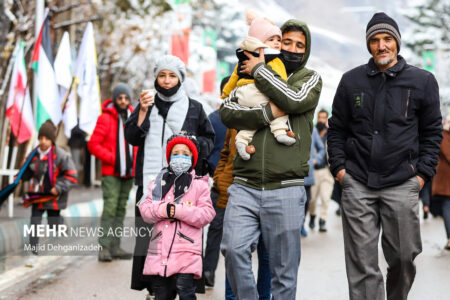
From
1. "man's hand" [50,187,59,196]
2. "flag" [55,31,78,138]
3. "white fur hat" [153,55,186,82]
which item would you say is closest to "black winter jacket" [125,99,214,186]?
"white fur hat" [153,55,186,82]

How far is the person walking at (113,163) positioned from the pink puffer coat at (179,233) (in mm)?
3526

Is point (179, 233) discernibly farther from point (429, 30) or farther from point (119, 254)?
point (429, 30)

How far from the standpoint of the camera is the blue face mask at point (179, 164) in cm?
523

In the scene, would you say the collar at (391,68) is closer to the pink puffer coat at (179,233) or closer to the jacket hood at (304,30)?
the jacket hood at (304,30)

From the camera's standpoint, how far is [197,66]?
33625mm

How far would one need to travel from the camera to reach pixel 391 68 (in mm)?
4832

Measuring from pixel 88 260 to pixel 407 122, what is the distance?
5.34 m

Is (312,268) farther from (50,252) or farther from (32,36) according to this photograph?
(32,36)

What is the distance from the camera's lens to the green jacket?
454 centimetres

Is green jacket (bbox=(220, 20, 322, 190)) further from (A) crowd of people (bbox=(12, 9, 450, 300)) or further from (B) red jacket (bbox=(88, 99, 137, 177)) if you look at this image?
(B) red jacket (bbox=(88, 99, 137, 177))

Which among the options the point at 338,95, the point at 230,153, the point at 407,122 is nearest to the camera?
the point at 407,122

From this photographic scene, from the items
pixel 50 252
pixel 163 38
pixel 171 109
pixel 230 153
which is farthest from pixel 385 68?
pixel 163 38

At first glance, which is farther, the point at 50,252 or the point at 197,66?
the point at 197,66

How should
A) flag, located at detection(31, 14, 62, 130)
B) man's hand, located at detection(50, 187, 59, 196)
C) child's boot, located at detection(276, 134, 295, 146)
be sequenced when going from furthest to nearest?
flag, located at detection(31, 14, 62, 130) < man's hand, located at detection(50, 187, 59, 196) < child's boot, located at detection(276, 134, 295, 146)
